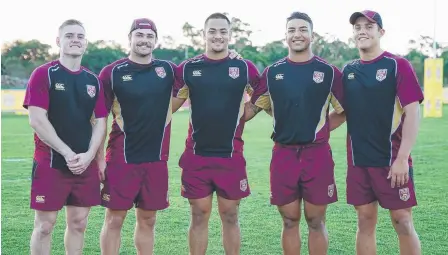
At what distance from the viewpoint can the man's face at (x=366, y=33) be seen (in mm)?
4691

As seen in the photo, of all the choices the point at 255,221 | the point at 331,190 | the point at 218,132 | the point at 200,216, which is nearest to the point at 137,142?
the point at 218,132

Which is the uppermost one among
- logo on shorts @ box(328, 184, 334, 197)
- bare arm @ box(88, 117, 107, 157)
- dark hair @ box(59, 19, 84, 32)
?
dark hair @ box(59, 19, 84, 32)

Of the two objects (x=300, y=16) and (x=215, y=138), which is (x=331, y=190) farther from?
(x=300, y=16)

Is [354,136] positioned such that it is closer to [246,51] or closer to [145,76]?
[145,76]

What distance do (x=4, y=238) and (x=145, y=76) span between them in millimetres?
2505

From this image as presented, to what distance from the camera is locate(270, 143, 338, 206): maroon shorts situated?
187 inches

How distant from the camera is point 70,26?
183 inches

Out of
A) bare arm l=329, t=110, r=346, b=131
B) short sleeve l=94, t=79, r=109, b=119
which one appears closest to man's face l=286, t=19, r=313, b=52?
bare arm l=329, t=110, r=346, b=131

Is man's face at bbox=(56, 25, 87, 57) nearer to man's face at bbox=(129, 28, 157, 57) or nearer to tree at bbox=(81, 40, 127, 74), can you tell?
man's face at bbox=(129, 28, 157, 57)

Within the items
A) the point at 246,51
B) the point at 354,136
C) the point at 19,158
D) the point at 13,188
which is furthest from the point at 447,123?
the point at 246,51

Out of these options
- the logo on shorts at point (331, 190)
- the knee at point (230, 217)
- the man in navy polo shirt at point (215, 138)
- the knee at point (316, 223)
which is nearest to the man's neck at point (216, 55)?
the man in navy polo shirt at point (215, 138)

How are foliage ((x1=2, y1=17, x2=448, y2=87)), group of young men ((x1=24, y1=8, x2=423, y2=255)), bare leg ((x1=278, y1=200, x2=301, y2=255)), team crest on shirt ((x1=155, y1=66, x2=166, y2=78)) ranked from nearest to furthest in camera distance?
group of young men ((x1=24, y1=8, x2=423, y2=255))
bare leg ((x1=278, y1=200, x2=301, y2=255))
team crest on shirt ((x1=155, y1=66, x2=166, y2=78))
foliage ((x1=2, y1=17, x2=448, y2=87))

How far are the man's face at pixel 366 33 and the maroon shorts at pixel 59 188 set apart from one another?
7.68 ft

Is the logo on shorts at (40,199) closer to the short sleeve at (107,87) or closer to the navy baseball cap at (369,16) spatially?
the short sleeve at (107,87)
